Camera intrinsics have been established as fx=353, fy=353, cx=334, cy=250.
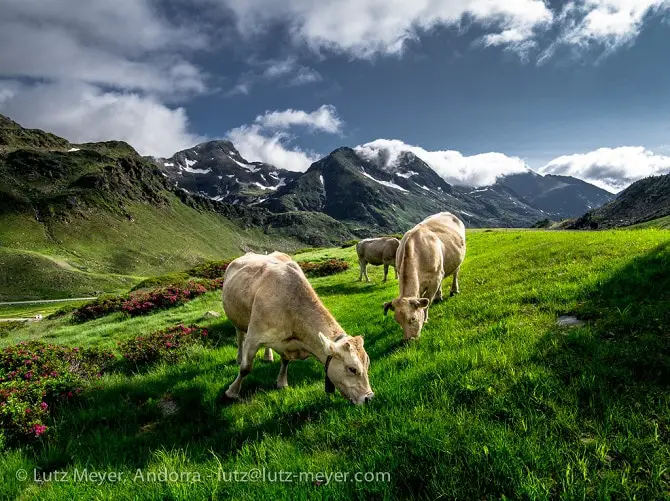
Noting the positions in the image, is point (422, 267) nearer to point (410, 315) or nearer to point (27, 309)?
point (410, 315)

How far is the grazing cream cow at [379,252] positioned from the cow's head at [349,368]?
2061cm

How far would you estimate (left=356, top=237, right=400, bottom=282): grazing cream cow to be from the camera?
27.8 meters

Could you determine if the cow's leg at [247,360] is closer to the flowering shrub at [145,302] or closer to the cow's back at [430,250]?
the cow's back at [430,250]

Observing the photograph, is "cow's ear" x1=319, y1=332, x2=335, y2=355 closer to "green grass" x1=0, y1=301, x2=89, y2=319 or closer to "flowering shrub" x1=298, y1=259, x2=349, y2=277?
"flowering shrub" x1=298, y1=259, x2=349, y2=277

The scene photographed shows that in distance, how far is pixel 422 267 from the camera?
40.2 feet

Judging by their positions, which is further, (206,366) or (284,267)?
(206,366)

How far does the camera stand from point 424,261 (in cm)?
1234

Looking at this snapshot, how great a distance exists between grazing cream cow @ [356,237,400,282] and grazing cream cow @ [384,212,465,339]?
426 inches

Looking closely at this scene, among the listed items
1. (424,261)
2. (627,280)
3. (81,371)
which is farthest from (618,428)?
(81,371)

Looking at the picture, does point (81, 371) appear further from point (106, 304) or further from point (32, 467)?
point (106, 304)

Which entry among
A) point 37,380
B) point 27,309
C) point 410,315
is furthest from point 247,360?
point 27,309

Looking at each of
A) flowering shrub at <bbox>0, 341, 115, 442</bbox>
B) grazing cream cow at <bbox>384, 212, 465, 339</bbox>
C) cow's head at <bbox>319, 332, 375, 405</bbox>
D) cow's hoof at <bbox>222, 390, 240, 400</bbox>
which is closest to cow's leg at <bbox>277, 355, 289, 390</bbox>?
cow's hoof at <bbox>222, 390, 240, 400</bbox>

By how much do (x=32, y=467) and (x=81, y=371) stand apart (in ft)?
16.8

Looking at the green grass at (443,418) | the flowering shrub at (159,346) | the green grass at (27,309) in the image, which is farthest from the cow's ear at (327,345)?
the green grass at (27,309)
